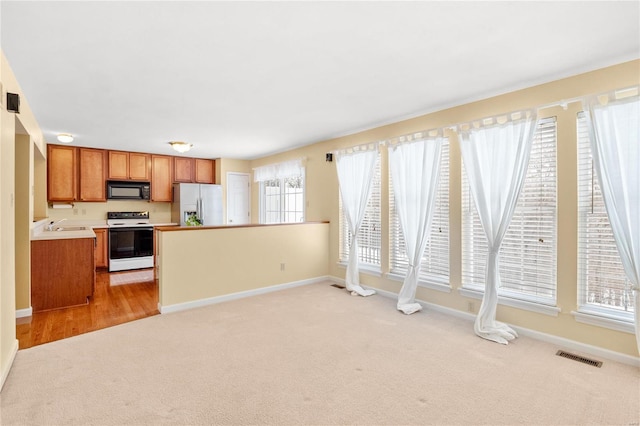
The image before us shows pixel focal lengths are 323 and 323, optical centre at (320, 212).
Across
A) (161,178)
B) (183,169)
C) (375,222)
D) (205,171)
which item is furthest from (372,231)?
(161,178)

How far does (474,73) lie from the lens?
112 inches

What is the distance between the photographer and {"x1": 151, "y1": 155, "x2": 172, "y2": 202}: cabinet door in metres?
6.96

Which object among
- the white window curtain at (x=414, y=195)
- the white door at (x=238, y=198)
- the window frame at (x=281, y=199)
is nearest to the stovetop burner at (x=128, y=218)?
Result: the white door at (x=238, y=198)

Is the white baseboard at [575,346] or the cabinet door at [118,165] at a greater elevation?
the cabinet door at [118,165]

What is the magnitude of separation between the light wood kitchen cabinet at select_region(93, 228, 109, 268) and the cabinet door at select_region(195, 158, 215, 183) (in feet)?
7.08

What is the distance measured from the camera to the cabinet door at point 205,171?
295 inches

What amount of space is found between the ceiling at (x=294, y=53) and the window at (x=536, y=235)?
67cm

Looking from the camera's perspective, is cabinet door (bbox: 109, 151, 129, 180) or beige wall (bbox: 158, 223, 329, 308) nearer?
beige wall (bbox: 158, 223, 329, 308)

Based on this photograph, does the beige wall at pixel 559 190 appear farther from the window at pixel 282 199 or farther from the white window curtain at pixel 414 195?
the window at pixel 282 199

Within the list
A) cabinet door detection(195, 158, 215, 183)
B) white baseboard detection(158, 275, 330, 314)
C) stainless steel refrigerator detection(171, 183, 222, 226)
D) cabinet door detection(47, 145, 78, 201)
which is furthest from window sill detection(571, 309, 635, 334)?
cabinet door detection(47, 145, 78, 201)

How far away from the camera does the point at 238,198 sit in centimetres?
769

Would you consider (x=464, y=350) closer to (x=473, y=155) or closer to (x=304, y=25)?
(x=473, y=155)

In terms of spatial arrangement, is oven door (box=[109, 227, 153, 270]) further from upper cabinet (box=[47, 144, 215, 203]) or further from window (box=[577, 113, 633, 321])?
window (box=[577, 113, 633, 321])

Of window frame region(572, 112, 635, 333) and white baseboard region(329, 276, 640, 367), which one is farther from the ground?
window frame region(572, 112, 635, 333)
